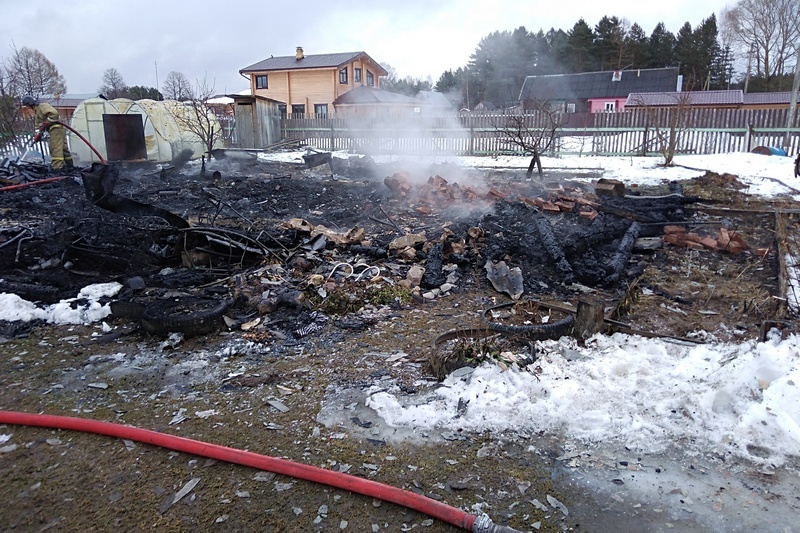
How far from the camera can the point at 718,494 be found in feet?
7.77

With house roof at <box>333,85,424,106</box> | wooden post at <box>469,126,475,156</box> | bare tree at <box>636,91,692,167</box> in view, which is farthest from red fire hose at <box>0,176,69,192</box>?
house roof at <box>333,85,424,106</box>

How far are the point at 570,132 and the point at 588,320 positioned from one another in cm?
1799

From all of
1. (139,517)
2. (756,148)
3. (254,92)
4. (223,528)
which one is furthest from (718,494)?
(254,92)

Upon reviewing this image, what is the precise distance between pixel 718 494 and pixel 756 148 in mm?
18015

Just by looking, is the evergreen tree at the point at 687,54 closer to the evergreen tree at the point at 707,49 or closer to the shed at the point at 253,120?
the evergreen tree at the point at 707,49

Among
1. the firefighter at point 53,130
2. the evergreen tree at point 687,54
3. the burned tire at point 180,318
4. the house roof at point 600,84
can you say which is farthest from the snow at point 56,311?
the evergreen tree at point 687,54

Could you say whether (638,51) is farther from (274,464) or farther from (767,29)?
(274,464)

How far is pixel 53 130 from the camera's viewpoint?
1308cm

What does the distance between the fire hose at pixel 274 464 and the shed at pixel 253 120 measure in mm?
21364

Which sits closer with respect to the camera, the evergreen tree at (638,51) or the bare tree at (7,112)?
the bare tree at (7,112)

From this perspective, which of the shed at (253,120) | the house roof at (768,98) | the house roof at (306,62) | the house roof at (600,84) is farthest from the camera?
the house roof at (600,84)

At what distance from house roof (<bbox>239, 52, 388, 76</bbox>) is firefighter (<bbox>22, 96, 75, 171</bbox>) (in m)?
26.3

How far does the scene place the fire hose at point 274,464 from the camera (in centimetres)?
216

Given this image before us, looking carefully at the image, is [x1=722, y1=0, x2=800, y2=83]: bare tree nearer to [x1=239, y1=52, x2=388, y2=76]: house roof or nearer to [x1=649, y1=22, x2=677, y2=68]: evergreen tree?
[x1=649, y1=22, x2=677, y2=68]: evergreen tree
